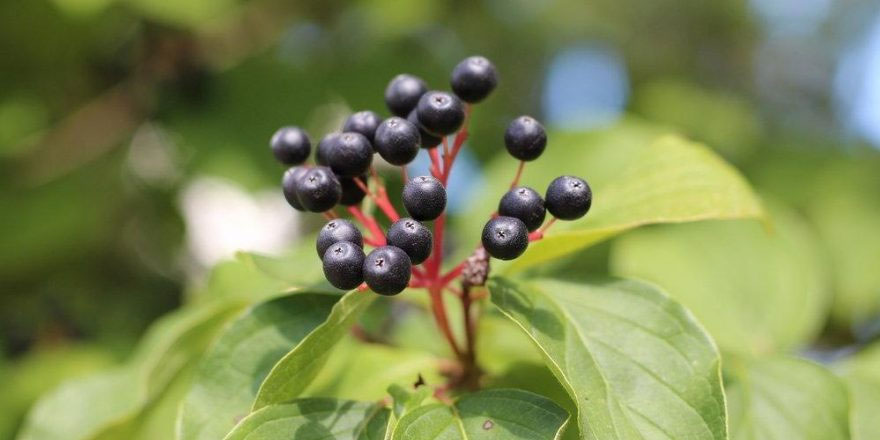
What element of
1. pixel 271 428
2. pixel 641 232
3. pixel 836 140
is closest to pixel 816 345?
pixel 641 232

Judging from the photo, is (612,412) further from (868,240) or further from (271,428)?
(868,240)

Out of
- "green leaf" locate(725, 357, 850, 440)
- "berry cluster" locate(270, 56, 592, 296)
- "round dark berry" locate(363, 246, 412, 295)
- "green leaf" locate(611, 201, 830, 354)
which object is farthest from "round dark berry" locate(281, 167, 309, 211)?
"green leaf" locate(611, 201, 830, 354)

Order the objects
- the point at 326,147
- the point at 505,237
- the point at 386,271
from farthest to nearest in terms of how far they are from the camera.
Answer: the point at 326,147 → the point at 505,237 → the point at 386,271

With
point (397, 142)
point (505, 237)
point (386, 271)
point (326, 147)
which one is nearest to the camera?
point (386, 271)

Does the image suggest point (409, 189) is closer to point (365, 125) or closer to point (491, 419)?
point (365, 125)

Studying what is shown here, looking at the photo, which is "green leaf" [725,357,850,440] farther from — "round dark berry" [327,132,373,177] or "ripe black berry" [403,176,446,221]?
"round dark berry" [327,132,373,177]

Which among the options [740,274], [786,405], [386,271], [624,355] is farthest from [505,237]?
[740,274]

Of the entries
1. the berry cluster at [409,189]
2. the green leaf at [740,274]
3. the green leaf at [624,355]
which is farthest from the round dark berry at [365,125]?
the green leaf at [740,274]
